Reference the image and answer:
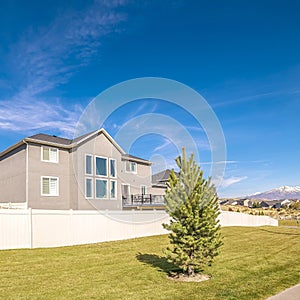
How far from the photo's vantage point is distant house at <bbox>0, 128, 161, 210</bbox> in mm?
23250

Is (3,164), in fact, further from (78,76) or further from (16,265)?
(16,265)

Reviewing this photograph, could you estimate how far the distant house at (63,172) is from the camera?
2325 centimetres

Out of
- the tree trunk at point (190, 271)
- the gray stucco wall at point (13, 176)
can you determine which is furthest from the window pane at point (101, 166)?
the tree trunk at point (190, 271)

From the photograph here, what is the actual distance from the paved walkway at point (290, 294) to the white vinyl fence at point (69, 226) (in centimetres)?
1085

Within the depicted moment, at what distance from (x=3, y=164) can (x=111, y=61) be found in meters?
13.1

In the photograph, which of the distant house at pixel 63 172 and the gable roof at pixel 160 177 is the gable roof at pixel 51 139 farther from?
the gable roof at pixel 160 177

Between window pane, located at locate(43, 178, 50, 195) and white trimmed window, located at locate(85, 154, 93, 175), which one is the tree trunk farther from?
white trimmed window, located at locate(85, 154, 93, 175)

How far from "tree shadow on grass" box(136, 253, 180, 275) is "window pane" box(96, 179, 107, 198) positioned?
44.0ft

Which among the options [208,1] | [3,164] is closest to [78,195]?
[3,164]

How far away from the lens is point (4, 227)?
13672mm

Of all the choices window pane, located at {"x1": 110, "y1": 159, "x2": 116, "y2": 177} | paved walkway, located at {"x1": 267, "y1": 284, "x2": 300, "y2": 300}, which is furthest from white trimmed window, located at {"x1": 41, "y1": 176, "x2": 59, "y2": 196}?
paved walkway, located at {"x1": 267, "y1": 284, "x2": 300, "y2": 300}

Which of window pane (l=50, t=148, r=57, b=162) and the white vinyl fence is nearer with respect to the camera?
the white vinyl fence

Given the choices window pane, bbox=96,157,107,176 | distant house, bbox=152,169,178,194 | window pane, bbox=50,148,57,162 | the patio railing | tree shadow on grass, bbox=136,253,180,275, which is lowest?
tree shadow on grass, bbox=136,253,180,275

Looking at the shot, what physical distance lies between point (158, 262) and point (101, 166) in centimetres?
1615
